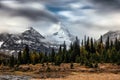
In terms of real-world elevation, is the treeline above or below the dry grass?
above

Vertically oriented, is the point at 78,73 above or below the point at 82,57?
below

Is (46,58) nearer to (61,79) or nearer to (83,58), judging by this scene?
(83,58)

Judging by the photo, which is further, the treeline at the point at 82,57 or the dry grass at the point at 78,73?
the treeline at the point at 82,57

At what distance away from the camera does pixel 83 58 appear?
15625 centimetres

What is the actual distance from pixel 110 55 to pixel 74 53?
27.2 m

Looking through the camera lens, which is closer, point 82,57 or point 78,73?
point 78,73

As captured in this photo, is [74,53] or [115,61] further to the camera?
[74,53]

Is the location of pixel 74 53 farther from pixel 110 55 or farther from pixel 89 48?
pixel 110 55

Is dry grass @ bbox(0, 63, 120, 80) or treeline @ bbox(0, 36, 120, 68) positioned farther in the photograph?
treeline @ bbox(0, 36, 120, 68)

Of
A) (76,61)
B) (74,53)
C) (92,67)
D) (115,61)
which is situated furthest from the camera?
(74,53)

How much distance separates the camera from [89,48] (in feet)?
622

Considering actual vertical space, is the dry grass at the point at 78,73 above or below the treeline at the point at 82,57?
below

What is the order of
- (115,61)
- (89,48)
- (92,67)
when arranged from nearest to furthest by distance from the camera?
(92,67) < (115,61) < (89,48)

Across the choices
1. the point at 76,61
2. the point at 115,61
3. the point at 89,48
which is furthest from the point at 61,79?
the point at 89,48
